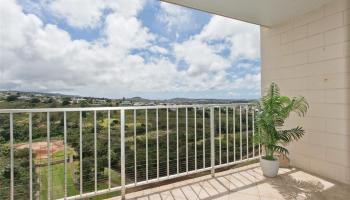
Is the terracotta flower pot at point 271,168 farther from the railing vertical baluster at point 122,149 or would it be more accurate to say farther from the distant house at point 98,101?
the distant house at point 98,101

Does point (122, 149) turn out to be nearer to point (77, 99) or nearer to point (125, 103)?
point (125, 103)

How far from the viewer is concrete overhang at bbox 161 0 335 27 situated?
2.64 meters

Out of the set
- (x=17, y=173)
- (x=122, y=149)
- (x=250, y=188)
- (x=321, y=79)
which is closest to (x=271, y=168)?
(x=250, y=188)

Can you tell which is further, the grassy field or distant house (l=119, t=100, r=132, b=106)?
distant house (l=119, t=100, r=132, b=106)

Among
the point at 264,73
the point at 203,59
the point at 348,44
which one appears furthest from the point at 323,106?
the point at 203,59

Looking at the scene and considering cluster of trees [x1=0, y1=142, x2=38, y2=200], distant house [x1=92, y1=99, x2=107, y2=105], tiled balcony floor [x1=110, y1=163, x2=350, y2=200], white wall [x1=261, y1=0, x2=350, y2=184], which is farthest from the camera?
white wall [x1=261, y1=0, x2=350, y2=184]

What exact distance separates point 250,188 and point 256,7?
2229mm

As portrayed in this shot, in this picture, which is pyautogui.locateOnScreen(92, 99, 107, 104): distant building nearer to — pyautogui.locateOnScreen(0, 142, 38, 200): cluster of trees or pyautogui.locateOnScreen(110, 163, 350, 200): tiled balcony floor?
pyautogui.locateOnScreen(0, 142, 38, 200): cluster of trees

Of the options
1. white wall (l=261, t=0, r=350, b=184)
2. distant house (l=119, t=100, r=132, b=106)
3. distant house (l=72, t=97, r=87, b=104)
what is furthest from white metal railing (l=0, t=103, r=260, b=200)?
white wall (l=261, t=0, r=350, b=184)

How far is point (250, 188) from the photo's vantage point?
2.48m

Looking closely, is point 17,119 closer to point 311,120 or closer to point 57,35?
point 311,120

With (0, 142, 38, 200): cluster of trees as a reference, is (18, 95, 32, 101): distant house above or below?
above

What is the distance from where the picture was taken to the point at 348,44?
2.55 m

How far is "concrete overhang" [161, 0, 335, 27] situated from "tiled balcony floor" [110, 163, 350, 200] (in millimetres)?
2172
